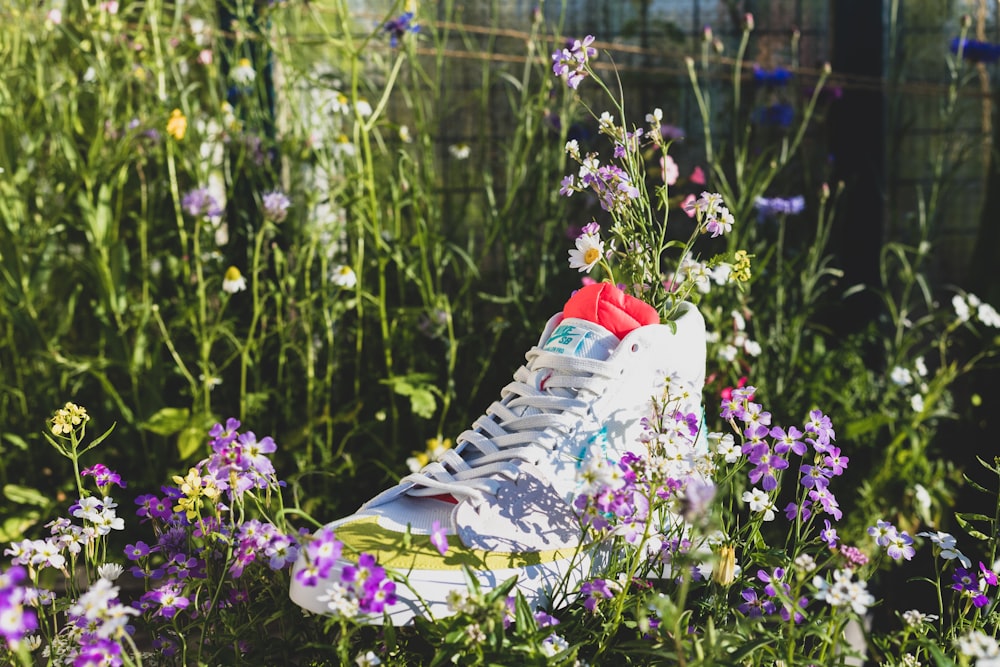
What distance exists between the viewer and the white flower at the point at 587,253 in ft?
4.20

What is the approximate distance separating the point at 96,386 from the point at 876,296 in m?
1.99

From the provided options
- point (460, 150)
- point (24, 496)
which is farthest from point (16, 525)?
point (460, 150)

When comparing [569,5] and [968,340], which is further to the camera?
[569,5]

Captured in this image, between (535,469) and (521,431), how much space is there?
0.09 m

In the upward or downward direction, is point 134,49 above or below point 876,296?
above

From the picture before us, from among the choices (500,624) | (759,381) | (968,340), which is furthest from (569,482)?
(968,340)

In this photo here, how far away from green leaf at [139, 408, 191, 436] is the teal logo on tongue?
972 mm

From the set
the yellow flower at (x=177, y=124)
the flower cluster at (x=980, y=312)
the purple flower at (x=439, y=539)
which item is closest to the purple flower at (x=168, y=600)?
the purple flower at (x=439, y=539)

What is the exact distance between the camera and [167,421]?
1.98 metres

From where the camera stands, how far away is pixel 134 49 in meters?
2.15

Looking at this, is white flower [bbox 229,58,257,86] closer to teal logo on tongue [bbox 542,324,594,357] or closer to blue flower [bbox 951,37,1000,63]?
teal logo on tongue [bbox 542,324,594,357]

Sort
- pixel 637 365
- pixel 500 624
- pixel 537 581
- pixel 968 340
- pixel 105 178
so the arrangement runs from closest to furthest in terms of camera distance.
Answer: pixel 500 624 < pixel 537 581 < pixel 637 365 < pixel 105 178 < pixel 968 340

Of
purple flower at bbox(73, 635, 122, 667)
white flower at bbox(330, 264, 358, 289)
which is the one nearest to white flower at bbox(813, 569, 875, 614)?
purple flower at bbox(73, 635, 122, 667)

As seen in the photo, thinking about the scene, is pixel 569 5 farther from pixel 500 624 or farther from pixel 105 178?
pixel 500 624
